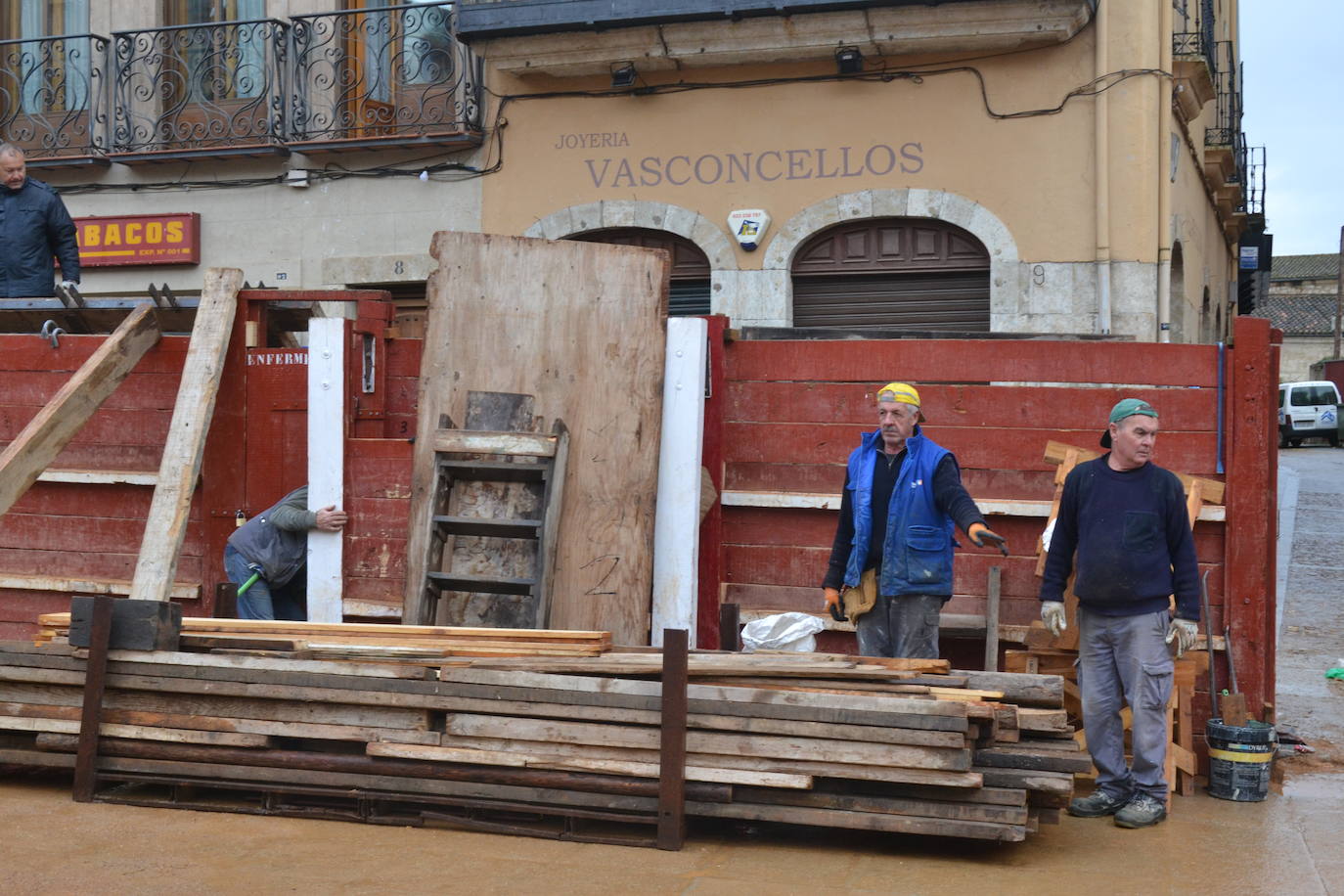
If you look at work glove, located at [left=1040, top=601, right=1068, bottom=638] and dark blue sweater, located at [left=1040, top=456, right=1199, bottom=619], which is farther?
work glove, located at [left=1040, top=601, right=1068, bottom=638]

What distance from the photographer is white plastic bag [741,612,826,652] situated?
668 centimetres

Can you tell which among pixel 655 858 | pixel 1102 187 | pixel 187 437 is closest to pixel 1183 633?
pixel 655 858

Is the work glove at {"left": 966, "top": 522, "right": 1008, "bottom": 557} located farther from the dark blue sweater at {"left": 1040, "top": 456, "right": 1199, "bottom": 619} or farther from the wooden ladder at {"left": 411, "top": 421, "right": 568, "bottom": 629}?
the wooden ladder at {"left": 411, "top": 421, "right": 568, "bottom": 629}

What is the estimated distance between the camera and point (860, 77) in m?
12.5

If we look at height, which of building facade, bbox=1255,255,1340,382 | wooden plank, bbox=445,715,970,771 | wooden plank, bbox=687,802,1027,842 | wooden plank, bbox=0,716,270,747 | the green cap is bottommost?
wooden plank, bbox=687,802,1027,842

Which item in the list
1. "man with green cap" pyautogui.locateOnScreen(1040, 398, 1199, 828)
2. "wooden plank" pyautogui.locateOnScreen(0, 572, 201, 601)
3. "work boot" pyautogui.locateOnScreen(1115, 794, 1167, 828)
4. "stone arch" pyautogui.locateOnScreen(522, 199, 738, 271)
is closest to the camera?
"work boot" pyautogui.locateOnScreen(1115, 794, 1167, 828)

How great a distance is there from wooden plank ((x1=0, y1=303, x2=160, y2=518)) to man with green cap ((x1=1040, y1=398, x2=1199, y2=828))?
193 inches

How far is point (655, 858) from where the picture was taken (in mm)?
5348

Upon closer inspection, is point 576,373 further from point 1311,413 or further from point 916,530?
point 1311,413

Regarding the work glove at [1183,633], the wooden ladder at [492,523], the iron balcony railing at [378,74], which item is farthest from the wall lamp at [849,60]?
the work glove at [1183,633]

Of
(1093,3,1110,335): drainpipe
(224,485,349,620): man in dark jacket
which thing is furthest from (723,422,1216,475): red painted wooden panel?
(1093,3,1110,335): drainpipe

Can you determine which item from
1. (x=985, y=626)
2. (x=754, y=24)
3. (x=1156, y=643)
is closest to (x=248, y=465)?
(x=985, y=626)

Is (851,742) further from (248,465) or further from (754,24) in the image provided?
(754,24)

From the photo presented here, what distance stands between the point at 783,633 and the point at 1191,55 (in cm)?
863
